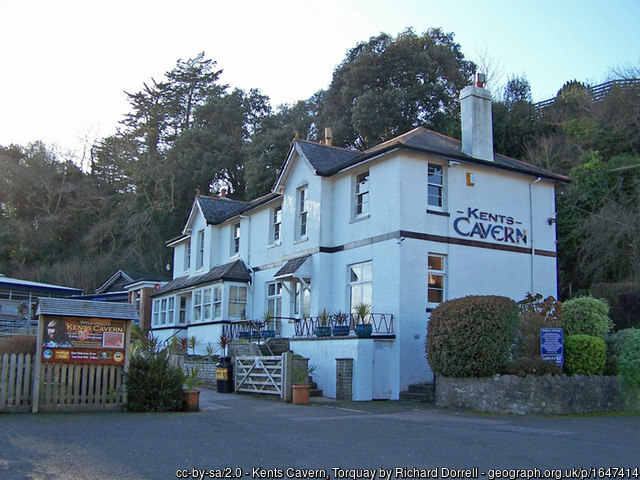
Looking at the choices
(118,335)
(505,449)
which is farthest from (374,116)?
(505,449)

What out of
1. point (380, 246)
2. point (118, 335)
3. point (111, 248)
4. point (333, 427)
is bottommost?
point (333, 427)

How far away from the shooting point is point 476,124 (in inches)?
922

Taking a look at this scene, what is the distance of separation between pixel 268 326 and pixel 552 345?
12.3 metres

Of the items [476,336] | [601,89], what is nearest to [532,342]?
[476,336]

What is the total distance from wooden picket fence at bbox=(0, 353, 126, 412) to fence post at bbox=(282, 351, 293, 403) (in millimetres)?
4915

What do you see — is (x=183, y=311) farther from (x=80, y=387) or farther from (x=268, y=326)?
(x=80, y=387)

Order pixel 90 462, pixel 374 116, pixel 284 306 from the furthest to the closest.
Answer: pixel 374 116, pixel 284 306, pixel 90 462

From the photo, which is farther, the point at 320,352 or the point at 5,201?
the point at 5,201

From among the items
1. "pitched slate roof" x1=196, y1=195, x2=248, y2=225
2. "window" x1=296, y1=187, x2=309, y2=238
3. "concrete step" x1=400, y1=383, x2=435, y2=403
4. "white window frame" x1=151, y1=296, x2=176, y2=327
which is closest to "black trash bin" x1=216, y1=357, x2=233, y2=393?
"concrete step" x1=400, y1=383, x2=435, y2=403

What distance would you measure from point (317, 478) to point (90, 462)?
301 cm

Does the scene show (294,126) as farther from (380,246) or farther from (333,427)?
(333,427)

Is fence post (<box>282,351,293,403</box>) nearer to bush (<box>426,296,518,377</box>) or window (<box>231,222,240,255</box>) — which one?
bush (<box>426,296,518,377</box>)

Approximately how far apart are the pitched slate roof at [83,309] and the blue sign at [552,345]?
9726mm

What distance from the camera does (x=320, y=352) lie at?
69.4 ft
